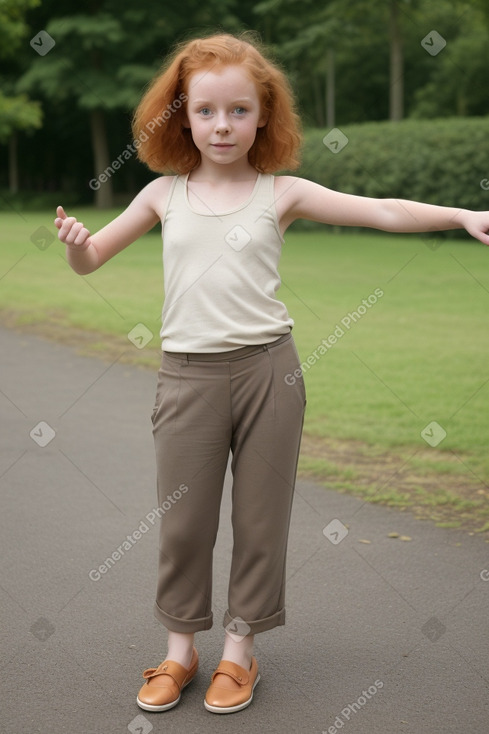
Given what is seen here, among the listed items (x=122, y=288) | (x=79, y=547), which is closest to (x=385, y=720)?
(x=79, y=547)

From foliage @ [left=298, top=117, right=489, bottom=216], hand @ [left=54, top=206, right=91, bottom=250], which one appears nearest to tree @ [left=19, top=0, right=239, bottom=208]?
foliage @ [left=298, top=117, right=489, bottom=216]

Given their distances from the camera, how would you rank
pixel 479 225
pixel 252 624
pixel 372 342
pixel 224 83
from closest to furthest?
pixel 479 225
pixel 224 83
pixel 252 624
pixel 372 342

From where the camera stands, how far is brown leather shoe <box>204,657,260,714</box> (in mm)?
2861

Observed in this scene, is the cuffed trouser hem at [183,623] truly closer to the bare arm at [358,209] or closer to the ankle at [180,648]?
the ankle at [180,648]

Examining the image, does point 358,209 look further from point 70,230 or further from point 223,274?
point 70,230

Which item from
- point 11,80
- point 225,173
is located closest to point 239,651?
point 225,173

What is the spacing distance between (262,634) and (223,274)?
1.42 metres

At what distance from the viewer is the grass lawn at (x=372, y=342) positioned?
536 cm

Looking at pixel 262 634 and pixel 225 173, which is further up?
pixel 225 173

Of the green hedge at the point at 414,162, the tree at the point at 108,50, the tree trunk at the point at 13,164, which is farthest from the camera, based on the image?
the tree trunk at the point at 13,164

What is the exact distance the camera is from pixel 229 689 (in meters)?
2.89

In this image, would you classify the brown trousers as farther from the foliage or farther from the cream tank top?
the foliage

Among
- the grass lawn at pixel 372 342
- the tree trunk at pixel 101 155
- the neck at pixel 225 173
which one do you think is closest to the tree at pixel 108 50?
the tree trunk at pixel 101 155

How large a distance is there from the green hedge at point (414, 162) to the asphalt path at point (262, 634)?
16.2 m
